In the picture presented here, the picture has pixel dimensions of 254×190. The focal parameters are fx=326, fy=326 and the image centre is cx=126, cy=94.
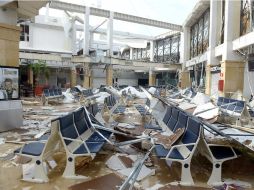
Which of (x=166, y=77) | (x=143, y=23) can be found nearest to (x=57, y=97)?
(x=143, y=23)

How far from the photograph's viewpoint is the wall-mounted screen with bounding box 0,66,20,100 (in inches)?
377

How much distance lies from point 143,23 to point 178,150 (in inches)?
1416

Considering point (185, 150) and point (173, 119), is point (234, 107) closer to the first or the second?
point (173, 119)

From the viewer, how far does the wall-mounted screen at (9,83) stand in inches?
377

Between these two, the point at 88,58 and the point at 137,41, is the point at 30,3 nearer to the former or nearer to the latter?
the point at 88,58

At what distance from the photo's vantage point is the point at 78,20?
143ft

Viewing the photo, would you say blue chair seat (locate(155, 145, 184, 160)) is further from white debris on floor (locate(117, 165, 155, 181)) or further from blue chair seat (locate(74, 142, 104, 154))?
blue chair seat (locate(74, 142, 104, 154))

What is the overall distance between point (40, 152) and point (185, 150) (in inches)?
98.9

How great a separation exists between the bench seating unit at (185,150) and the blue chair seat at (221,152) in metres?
0.48

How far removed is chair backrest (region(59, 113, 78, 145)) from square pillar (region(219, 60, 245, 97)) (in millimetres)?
17247

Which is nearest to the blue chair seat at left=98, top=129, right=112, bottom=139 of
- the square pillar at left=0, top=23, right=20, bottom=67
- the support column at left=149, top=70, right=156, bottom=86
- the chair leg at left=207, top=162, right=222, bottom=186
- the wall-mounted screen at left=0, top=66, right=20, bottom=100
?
the chair leg at left=207, top=162, right=222, bottom=186

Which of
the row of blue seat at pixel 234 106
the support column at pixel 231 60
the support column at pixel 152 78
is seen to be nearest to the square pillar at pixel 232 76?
the support column at pixel 231 60

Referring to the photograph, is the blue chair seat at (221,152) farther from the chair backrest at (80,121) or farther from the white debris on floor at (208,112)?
the white debris on floor at (208,112)

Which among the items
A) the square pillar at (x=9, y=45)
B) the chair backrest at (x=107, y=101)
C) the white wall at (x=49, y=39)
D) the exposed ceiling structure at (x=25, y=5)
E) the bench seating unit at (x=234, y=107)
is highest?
the white wall at (x=49, y=39)
